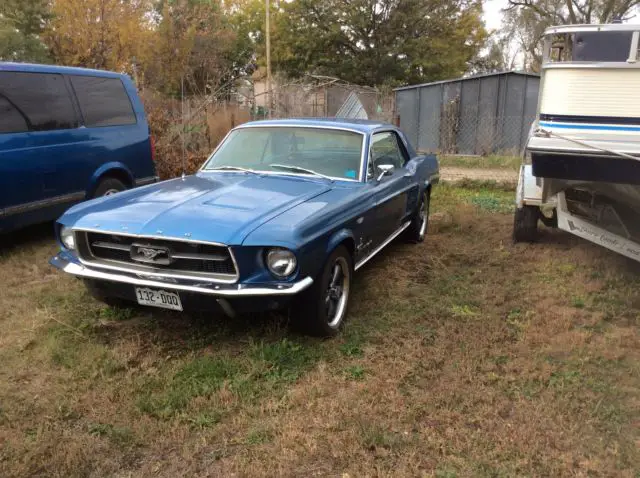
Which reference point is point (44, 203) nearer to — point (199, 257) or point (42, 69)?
point (42, 69)

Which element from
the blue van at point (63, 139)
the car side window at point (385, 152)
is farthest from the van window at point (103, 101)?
the car side window at point (385, 152)

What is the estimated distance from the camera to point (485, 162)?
1411cm

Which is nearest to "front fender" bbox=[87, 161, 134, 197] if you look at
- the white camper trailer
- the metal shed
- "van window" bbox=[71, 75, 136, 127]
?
"van window" bbox=[71, 75, 136, 127]

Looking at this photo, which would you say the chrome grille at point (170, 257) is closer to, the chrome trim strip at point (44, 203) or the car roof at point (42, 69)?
the chrome trim strip at point (44, 203)

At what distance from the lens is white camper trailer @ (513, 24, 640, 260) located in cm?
446

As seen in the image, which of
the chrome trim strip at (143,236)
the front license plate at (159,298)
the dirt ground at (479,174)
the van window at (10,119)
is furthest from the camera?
the dirt ground at (479,174)

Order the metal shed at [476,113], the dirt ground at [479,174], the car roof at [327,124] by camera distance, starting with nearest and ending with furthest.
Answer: the car roof at [327,124], the dirt ground at [479,174], the metal shed at [476,113]

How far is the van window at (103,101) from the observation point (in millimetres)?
6590

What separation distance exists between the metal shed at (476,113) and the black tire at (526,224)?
30.8ft

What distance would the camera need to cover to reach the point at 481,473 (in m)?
2.63

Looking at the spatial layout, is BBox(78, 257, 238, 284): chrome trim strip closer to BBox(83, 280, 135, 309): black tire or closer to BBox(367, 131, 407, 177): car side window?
BBox(83, 280, 135, 309): black tire

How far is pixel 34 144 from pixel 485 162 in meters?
11.2

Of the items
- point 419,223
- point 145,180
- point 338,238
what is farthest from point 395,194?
point 145,180

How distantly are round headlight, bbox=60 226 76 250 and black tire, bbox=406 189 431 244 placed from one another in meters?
3.83
